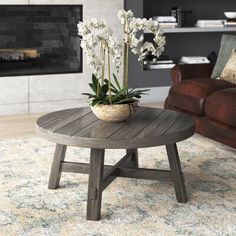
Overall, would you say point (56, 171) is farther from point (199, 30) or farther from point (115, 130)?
point (199, 30)

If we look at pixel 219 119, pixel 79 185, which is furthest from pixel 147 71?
pixel 79 185

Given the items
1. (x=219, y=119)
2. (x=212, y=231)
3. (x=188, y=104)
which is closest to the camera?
(x=212, y=231)

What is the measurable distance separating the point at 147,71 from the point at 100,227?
11.6 ft

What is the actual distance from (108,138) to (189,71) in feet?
7.54

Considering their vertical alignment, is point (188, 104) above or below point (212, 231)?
above

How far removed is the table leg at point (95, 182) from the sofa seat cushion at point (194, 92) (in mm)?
1724

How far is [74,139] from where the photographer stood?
2889 millimetres

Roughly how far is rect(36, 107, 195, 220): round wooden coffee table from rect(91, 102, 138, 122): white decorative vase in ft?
0.11

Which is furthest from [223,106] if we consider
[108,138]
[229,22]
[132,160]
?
[229,22]

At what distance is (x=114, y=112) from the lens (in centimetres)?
318

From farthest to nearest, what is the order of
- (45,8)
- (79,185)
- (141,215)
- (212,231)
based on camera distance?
1. (45,8)
2. (79,185)
3. (141,215)
4. (212,231)

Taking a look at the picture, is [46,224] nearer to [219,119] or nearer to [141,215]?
[141,215]

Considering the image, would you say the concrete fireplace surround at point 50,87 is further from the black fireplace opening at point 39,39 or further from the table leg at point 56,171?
the table leg at point 56,171

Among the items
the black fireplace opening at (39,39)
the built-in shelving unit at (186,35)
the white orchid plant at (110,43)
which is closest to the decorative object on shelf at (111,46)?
the white orchid plant at (110,43)
